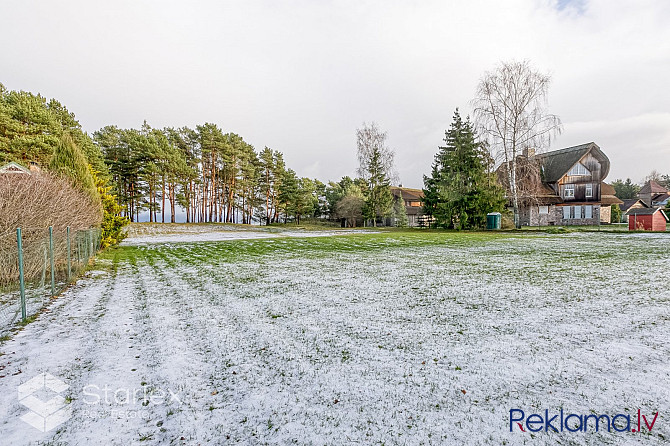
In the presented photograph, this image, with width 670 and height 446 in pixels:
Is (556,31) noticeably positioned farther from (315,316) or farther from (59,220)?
(59,220)

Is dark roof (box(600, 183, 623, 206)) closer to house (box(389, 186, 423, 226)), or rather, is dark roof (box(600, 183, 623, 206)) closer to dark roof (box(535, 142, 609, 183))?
dark roof (box(535, 142, 609, 183))

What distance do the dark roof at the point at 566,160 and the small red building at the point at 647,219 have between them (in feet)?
31.9

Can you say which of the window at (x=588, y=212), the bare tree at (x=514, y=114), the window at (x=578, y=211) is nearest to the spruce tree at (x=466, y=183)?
the bare tree at (x=514, y=114)

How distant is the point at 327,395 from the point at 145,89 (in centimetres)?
2650

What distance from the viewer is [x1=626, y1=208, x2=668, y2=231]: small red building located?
19.9 m

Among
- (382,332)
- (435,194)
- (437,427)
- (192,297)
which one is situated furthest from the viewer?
(435,194)

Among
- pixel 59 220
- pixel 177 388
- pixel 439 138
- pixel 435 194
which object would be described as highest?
pixel 439 138

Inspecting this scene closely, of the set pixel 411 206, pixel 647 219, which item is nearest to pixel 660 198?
pixel 411 206

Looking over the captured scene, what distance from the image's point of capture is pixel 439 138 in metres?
27.7

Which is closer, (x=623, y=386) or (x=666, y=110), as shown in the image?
(x=623, y=386)

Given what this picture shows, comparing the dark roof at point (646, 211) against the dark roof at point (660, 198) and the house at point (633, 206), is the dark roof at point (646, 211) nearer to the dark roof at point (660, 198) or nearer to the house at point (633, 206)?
the house at point (633, 206)

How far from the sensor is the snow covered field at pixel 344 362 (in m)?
1.99

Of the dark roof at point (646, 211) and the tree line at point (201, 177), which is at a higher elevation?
the tree line at point (201, 177)

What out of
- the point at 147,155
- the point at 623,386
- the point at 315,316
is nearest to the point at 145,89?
the point at 147,155
